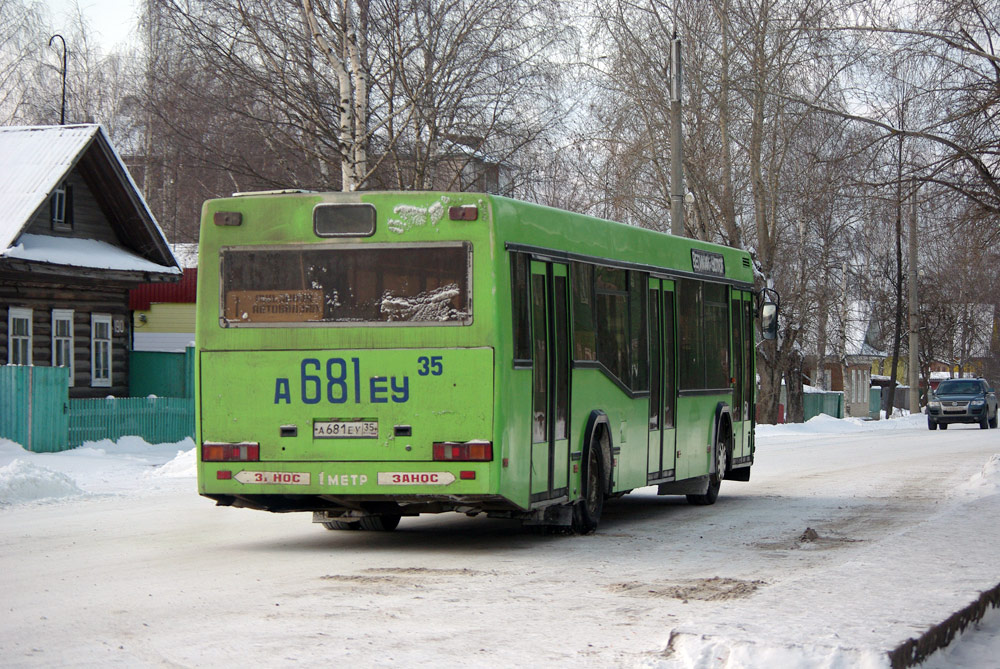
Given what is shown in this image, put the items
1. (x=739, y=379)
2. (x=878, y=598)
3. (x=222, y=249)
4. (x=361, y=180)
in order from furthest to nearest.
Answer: (x=361, y=180), (x=739, y=379), (x=222, y=249), (x=878, y=598)

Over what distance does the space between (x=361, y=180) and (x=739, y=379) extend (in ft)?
34.4

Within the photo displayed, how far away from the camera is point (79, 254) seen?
3064cm

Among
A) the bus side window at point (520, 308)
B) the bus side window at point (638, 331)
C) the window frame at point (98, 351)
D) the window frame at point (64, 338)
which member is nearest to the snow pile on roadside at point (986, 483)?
the bus side window at point (638, 331)

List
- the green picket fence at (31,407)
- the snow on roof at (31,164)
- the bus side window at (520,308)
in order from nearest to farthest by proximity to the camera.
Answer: the bus side window at (520,308)
the green picket fence at (31,407)
the snow on roof at (31,164)

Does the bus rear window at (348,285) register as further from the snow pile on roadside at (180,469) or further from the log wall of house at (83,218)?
the log wall of house at (83,218)

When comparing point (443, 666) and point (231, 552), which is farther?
point (231, 552)

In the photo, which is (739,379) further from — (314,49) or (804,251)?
(804,251)

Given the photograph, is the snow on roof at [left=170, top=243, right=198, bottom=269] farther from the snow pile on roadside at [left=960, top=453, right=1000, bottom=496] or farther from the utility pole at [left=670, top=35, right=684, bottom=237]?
the snow pile on roadside at [left=960, top=453, right=1000, bottom=496]

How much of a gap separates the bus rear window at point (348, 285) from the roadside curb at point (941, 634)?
14.3 feet

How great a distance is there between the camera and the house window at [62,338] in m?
31.0

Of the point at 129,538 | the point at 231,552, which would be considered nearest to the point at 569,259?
the point at 231,552

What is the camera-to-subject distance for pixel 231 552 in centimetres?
1149

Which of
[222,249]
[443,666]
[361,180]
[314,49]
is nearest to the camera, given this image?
[443,666]

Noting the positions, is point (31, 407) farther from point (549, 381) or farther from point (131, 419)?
point (549, 381)
